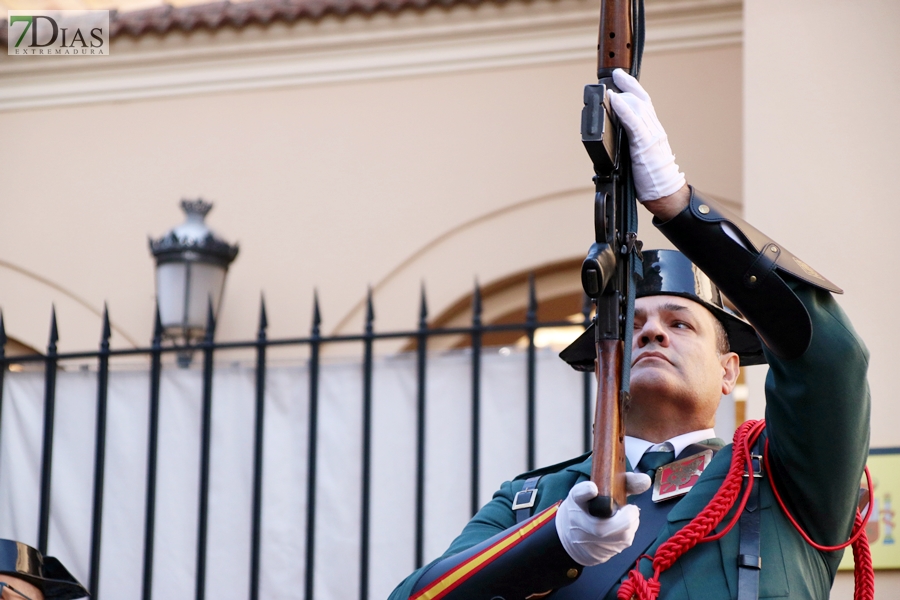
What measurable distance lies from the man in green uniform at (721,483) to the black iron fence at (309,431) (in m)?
1.94

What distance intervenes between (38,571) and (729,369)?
221 cm

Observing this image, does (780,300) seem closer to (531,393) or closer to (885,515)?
(885,515)

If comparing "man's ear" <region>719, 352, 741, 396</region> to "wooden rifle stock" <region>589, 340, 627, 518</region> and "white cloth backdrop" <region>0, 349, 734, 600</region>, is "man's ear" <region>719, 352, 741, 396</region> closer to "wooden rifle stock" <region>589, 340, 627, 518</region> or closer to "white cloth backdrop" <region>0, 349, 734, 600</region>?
"wooden rifle stock" <region>589, 340, 627, 518</region>

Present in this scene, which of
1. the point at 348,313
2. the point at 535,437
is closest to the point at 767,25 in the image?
the point at 535,437

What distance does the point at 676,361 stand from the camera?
2.70 metres

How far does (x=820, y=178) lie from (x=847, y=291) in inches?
16.5

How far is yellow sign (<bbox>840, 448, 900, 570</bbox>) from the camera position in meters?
3.82

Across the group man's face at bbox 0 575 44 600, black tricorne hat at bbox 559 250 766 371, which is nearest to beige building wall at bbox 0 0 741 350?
man's face at bbox 0 575 44 600

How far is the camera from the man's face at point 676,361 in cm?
266

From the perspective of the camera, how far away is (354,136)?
294 inches

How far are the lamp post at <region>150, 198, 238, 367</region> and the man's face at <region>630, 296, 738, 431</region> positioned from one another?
3.82 meters

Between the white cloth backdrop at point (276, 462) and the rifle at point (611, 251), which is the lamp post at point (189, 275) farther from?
the rifle at point (611, 251)

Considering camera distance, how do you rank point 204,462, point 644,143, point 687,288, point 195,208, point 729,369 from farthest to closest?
point 195,208
point 204,462
point 729,369
point 687,288
point 644,143

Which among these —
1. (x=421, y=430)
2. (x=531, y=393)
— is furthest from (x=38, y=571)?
(x=531, y=393)
